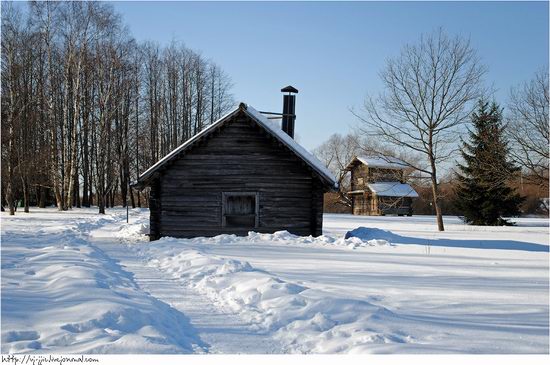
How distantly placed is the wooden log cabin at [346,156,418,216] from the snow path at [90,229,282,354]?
43.5m

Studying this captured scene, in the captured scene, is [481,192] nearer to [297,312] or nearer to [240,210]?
[240,210]

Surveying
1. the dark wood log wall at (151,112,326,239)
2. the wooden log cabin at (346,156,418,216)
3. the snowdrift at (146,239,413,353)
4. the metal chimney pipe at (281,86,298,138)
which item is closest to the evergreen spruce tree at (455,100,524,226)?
the wooden log cabin at (346,156,418,216)

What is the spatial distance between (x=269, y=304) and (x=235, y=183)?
1157 cm

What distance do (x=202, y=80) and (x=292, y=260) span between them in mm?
42548

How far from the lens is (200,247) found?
46.2 ft

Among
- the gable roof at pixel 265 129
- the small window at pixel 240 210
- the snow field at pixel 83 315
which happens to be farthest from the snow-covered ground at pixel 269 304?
the small window at pixel 240 210

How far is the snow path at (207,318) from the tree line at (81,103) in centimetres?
2306

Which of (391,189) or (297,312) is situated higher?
(391,189)

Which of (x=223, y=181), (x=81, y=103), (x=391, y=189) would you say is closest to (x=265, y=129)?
(x=223, y=181)

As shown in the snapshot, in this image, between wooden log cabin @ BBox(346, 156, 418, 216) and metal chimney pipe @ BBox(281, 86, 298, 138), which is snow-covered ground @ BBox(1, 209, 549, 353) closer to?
metal chimney pipe @ BBox(281, 86, 298, 138)

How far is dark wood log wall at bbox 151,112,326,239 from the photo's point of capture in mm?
17891

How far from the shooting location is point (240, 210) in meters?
18.4

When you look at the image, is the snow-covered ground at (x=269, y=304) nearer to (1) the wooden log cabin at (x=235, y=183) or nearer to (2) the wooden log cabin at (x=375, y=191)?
(1) the wooden log cabin at (x=235, y=183)
